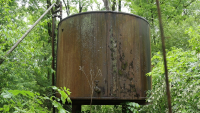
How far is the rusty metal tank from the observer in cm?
421

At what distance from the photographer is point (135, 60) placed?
448 centimetres

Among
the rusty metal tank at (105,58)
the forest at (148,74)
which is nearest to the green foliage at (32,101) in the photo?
the forest at (148,74)

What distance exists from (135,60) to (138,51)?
26cm

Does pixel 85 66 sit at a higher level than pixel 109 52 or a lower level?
lower

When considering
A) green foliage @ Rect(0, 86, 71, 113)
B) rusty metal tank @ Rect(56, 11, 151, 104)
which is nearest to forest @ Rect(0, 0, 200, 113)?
green foliage @ Rect(0, 86, 71, 113)

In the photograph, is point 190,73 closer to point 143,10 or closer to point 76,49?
point 76,49

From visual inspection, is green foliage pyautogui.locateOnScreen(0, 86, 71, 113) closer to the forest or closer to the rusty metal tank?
the forest

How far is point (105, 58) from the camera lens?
4266mm

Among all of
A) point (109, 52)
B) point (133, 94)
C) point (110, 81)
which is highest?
point (109, 52)

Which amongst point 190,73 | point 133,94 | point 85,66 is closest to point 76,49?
point 85,66

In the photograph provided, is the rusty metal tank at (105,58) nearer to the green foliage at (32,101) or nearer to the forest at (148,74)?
the forest at (148,74)

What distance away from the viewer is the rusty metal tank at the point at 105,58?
13.8ft

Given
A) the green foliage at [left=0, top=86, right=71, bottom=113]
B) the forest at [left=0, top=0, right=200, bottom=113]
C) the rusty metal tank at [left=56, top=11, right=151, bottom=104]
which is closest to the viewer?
the green foliage at [left=0, top=86, right=71, bottom=113]

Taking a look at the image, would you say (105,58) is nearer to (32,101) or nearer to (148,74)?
(148,74)
